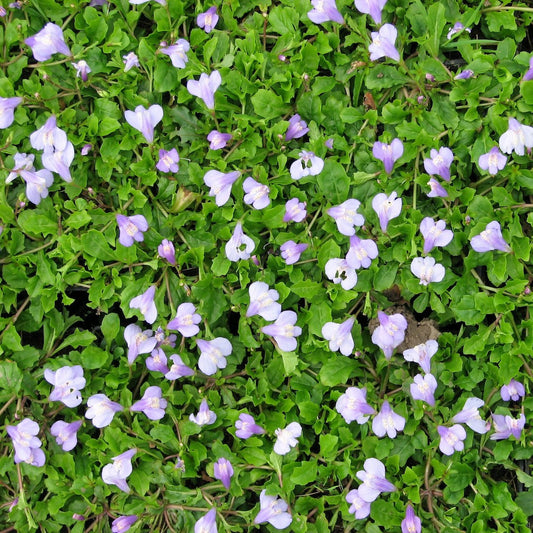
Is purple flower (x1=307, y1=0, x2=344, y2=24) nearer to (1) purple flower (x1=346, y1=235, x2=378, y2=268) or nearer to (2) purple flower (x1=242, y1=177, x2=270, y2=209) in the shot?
(2) purple flower (x1=242, y1=177, x2=270, y2=209)

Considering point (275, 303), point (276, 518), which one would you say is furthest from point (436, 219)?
point (276, 518)

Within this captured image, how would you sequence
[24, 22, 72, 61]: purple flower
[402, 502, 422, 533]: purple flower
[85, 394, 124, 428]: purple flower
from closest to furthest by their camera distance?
[402, 502, 422, 533]: purple flower
[85, 394, 124, 428]: purple flower
[24, 22, 72, 61]: purple flower

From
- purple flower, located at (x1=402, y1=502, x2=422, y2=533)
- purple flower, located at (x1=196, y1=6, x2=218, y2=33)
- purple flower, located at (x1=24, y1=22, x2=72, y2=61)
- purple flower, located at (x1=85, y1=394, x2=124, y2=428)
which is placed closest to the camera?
purple flower, located at (x1=402, y1=502, x2=422, y2=533)

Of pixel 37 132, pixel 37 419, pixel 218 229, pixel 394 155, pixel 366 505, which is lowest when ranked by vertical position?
pixel 366 505

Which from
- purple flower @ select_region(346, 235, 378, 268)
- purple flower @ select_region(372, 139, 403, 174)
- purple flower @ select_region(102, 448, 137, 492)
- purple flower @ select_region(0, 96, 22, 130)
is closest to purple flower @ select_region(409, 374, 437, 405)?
purple flower @ select_region(346, 235, 378, 268)

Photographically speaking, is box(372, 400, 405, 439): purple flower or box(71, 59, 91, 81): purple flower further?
box(71, 59, 91, 81): purple flower

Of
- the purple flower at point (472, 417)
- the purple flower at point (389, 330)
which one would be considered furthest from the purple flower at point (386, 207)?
the purple flower at point (472, 417)

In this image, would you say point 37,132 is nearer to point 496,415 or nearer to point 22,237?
point 22,237

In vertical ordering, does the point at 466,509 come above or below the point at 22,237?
below

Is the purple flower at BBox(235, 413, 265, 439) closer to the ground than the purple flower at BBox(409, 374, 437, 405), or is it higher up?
closer to the ground
